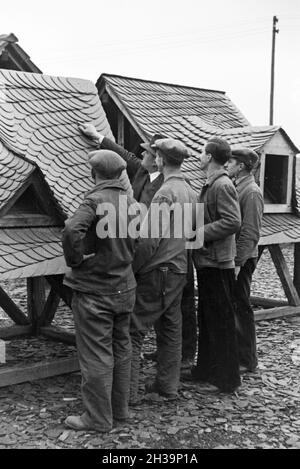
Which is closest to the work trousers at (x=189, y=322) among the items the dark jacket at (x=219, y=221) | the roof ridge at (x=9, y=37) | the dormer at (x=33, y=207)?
the dark jacket at (x=219, y=221)

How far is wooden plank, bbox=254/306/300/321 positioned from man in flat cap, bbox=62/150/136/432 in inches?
169

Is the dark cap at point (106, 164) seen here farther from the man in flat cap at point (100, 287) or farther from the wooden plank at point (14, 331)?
the wooden plank at point (14, 331)

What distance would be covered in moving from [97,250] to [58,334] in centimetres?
293

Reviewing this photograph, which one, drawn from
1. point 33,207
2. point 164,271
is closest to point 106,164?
point 164,271

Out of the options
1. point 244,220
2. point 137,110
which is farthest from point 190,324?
point 137,110

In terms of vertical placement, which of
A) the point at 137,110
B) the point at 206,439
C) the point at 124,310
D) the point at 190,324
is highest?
the point at 137,110

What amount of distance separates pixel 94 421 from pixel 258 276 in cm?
865

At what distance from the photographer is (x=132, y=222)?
16.7 ft

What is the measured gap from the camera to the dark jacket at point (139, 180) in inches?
240

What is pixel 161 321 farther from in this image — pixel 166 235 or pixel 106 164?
pixel 106 164

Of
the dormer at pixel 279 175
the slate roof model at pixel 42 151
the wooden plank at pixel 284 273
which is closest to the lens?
the slate roof model at pixel 42 151

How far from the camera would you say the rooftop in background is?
30.2 feet

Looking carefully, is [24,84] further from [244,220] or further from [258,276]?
[258,276]

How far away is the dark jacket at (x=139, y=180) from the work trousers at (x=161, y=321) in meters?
0.97
